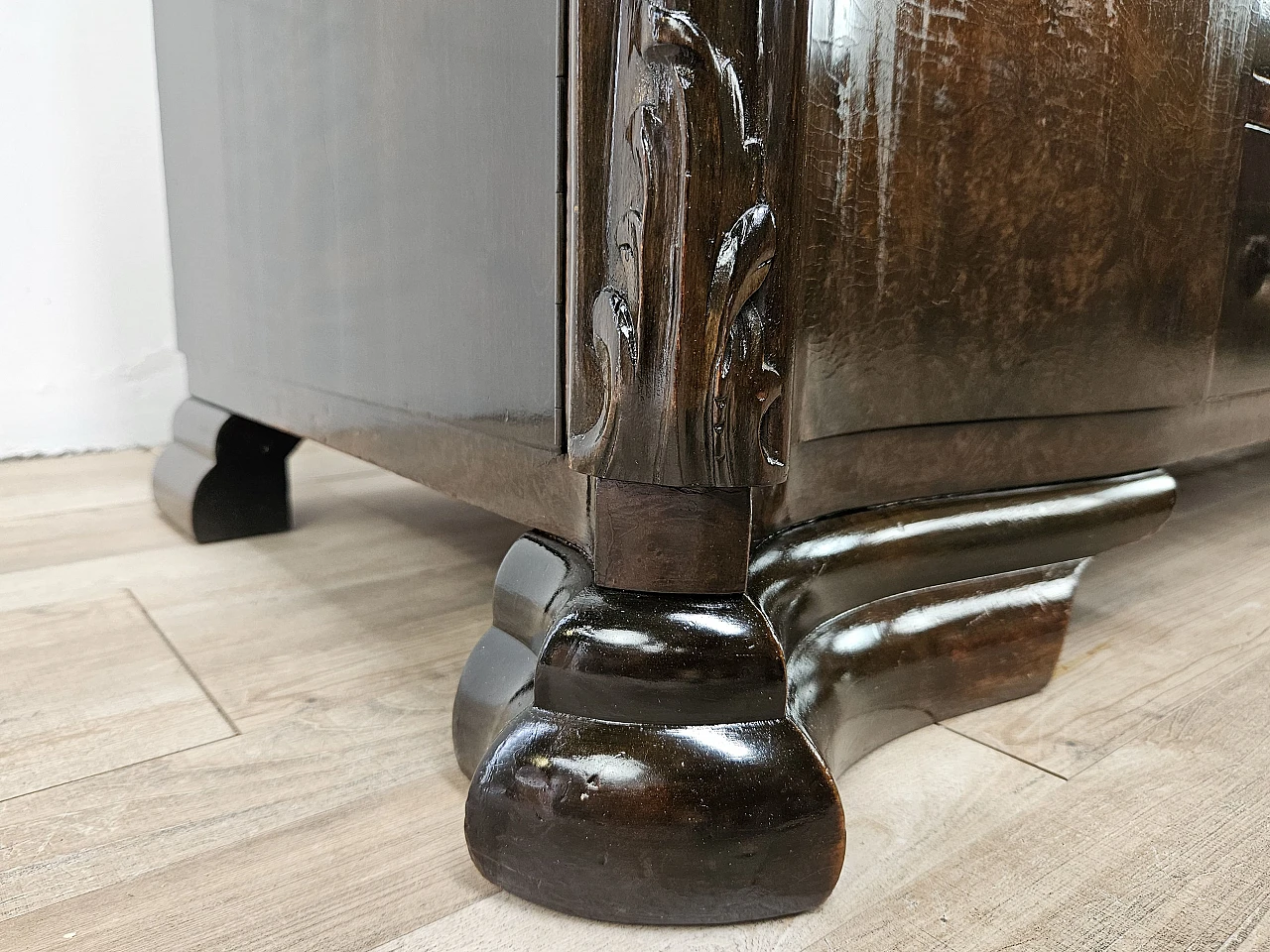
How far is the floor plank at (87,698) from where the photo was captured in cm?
45

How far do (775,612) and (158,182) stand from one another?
1106 mm

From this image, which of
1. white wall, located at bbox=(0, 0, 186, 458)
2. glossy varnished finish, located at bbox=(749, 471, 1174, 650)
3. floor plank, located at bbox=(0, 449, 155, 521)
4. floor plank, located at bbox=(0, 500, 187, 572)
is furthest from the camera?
white wall, located at bbox=(0, 0, 186, 458)

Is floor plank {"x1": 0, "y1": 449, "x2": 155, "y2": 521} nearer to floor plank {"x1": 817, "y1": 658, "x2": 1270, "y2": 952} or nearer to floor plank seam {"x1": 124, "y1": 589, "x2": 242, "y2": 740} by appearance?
floor plank seam {"x1": 124, "y1": 589, "x2": 242, "y2": 740}

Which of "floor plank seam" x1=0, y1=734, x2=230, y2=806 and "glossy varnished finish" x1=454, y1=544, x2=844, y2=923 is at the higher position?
"glossy varnished finish" x1=454, y1=544, x2=844, y2=923

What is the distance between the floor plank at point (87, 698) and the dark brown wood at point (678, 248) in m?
0.29

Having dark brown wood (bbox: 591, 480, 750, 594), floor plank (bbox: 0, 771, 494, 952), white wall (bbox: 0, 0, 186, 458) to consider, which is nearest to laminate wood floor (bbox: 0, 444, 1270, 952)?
floor plank (bbox: 0, 771, 494, 952)

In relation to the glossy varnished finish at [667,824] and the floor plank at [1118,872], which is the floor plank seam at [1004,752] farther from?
the glossy varnished finish at [667,824]

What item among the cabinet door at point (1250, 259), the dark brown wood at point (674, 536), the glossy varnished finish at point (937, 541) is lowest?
the glossy varnished finish at point (937, 541)

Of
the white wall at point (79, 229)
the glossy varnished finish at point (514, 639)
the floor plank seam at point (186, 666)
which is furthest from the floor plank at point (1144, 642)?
the white wall at point (79, 229)

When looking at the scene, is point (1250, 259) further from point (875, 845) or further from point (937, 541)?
point (875, 845)

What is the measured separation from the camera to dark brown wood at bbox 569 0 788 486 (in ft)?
1.01

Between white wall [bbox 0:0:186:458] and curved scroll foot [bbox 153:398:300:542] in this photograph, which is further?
white wall [bbox 0:0:186:458]

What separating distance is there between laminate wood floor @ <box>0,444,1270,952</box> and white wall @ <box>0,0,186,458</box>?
47 cm

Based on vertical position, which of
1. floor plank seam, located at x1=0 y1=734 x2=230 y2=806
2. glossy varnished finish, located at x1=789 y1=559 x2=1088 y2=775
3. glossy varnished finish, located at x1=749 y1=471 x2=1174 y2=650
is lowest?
floor plank seam, located at x1=0 y1=734 x2=230 y2=806
